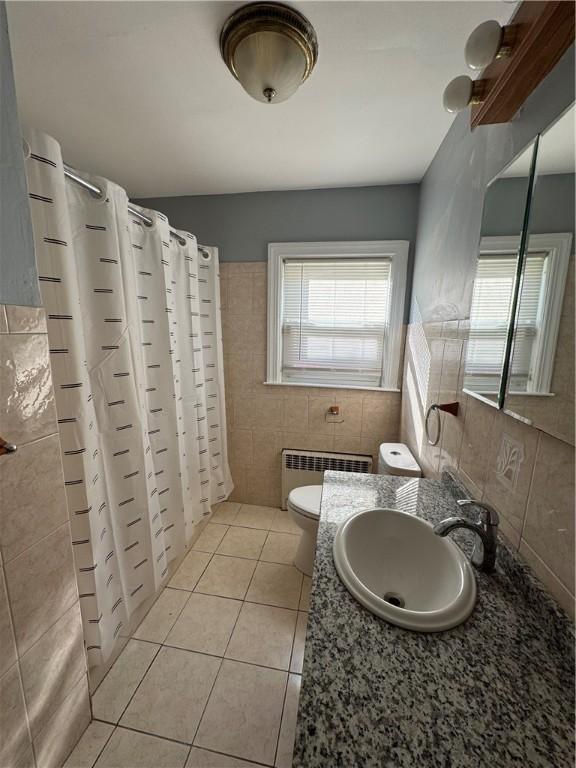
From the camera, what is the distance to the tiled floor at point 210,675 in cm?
103

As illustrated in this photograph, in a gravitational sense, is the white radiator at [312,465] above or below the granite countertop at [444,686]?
below

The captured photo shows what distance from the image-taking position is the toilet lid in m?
1.68

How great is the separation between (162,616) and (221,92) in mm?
2340

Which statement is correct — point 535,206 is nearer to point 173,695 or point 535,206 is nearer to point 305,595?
point 305,595

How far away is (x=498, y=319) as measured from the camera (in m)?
0.91

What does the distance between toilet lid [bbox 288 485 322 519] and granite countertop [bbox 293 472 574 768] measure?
96cm

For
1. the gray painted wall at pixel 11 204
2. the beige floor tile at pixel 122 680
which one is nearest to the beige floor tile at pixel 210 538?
the beige floor tile at pixel 122 680

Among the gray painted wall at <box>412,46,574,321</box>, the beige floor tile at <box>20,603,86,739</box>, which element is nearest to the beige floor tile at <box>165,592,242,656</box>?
the beige floor tile at <box>20,603,86,739</box>

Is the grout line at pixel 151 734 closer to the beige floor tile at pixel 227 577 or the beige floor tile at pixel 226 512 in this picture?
the beige floor tile at pixel 227 577

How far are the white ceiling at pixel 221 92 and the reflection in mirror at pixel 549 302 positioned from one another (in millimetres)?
599

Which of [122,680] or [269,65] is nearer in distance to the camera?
[269,65]

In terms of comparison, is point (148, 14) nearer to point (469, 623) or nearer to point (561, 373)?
point (561, 373)

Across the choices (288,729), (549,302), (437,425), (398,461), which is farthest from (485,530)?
(288,729)

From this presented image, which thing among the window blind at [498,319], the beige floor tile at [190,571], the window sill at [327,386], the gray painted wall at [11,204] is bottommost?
the beige floor tile at [190,571]
